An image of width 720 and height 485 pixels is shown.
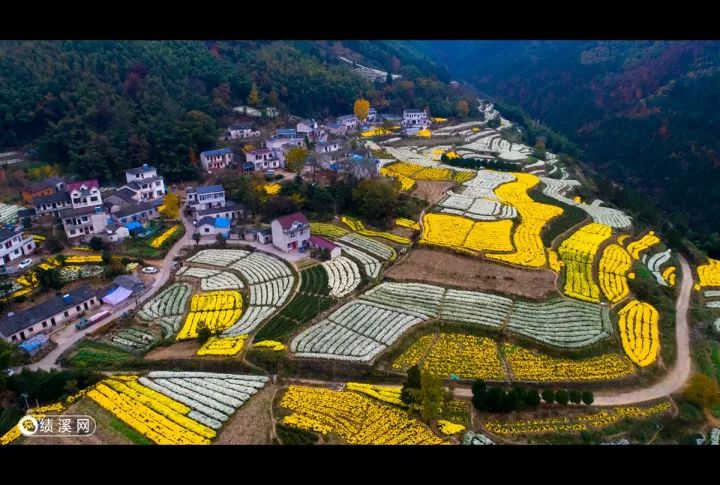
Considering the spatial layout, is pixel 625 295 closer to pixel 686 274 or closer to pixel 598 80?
pixel 686 274

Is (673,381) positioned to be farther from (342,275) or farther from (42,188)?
(42,188)

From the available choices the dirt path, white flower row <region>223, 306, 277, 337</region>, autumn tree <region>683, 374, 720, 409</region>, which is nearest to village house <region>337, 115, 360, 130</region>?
white flower row <region>223, 306, 277, 337</region>

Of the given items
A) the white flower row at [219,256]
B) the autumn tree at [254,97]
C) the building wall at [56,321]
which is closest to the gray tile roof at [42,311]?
the building wall at [56,321]

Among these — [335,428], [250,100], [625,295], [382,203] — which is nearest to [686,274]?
[625,295]

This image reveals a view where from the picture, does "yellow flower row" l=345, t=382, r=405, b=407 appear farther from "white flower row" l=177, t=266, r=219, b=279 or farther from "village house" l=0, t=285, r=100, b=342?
"village house" l=0, t=285, r=100, b=342

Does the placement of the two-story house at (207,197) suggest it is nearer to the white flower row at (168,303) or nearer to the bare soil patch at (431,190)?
the white flower row at (168,303)
